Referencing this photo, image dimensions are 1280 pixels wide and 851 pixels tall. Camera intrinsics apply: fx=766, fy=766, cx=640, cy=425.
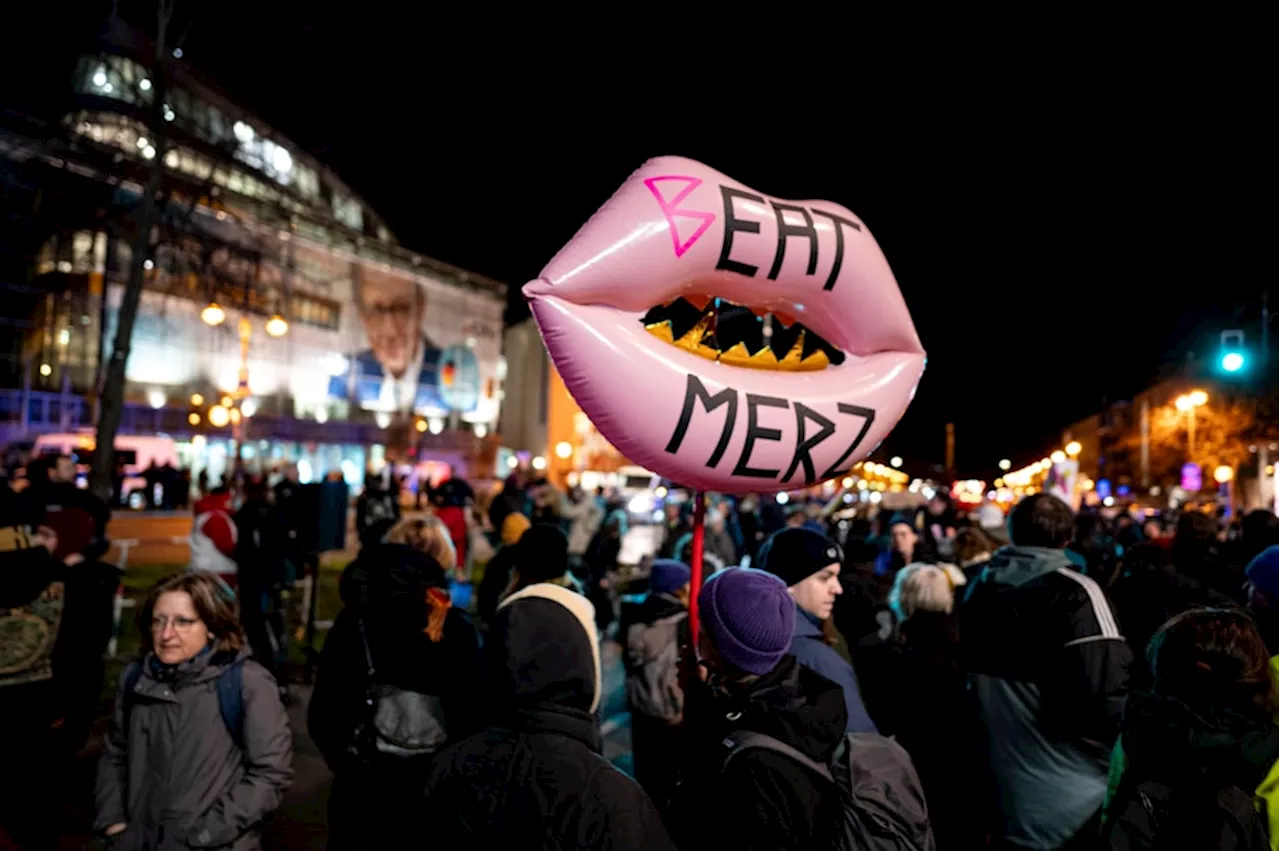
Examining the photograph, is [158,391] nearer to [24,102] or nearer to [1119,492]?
[24,102]

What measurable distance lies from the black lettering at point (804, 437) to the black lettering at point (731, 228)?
51cm

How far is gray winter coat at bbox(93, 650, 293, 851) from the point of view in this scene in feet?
8.68

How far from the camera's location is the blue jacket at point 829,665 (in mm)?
2197

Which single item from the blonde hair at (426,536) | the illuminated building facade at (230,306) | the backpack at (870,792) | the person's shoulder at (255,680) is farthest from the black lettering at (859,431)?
the illuminated building facade at (230,306)

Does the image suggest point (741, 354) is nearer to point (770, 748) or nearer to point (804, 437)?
point (804, 437)

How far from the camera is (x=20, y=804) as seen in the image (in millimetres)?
3914

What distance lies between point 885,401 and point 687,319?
0.82 meters

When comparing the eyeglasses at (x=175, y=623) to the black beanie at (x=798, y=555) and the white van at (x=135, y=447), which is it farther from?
the white van at (x=135, y=447)

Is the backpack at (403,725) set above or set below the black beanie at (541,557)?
below

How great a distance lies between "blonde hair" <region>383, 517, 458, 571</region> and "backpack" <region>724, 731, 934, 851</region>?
7.99 ft

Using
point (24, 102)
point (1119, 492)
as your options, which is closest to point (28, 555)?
point (24, 102)

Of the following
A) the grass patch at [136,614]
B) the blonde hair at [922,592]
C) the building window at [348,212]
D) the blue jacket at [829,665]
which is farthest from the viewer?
the building window at [348,212]

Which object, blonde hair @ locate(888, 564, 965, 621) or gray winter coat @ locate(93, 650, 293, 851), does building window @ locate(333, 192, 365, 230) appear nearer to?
blonde hair @ locate(888, 564, 965, 621)

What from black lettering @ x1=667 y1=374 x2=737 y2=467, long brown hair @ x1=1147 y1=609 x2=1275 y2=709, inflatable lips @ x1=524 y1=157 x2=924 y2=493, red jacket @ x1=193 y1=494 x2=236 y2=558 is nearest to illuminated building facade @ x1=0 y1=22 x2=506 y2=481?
red jacket @ x1=193 y1=494 x2=236 y2=558
